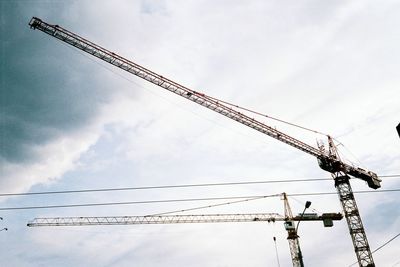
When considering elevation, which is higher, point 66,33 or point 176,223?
point 66,33

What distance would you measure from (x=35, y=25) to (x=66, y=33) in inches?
180

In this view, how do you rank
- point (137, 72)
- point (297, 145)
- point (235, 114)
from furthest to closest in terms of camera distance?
1. point (297, 145)
2. point (235, 114)
3. point (137, 72)

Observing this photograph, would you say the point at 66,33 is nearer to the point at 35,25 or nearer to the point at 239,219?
the point at 35,25

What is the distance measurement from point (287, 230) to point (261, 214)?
9804mm

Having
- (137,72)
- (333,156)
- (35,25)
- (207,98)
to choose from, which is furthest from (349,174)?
(35,25)

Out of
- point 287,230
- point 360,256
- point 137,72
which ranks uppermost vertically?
point 137,72

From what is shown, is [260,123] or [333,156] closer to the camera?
[260,123]

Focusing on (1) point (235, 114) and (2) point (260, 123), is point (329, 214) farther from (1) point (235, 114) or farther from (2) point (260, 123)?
(1) point (235, 114)

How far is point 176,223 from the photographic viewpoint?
8331cm

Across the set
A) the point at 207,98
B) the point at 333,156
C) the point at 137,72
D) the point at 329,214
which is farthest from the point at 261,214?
the point at 137,72

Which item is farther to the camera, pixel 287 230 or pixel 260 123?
pixel 287 230

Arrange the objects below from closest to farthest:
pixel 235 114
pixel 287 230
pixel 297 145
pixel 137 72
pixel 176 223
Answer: pixel 137 72
pixel 235 114
pixel 297 145
pixel 287 230
pixel 176 223

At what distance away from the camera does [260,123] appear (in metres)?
66.4

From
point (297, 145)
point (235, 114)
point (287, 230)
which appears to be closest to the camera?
point (235, 114)
